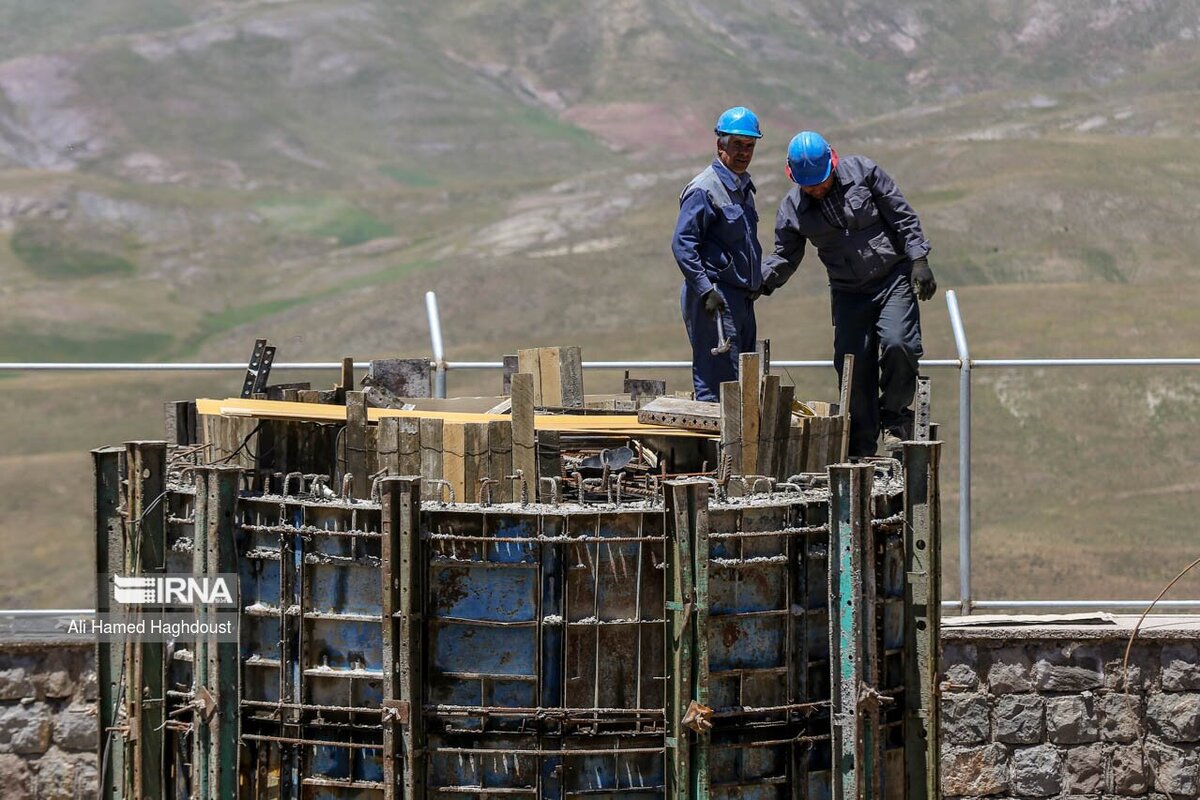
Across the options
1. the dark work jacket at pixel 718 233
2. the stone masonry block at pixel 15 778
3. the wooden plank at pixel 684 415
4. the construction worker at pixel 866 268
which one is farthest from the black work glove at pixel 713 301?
the stone masonry block at pixel 15 778

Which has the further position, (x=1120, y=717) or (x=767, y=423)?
(x=1120, y=717)

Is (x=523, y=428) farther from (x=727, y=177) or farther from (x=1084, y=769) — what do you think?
(x=1084, y=769)

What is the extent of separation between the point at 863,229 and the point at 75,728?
629 centimetres

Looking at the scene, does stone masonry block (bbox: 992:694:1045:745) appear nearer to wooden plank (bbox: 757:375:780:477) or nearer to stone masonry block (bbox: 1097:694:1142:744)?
stone masonry block (bbox: 1097:694:1142:744)

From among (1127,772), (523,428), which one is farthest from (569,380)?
(1127,772)

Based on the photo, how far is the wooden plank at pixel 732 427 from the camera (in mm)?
10000

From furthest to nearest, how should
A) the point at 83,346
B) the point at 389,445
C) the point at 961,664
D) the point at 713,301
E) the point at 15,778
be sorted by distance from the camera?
the point at 83,346 → the point at 15,778 → the point at 961,664 → the point at 713,301 → the point at 389,445

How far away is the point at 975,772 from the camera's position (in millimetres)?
13070

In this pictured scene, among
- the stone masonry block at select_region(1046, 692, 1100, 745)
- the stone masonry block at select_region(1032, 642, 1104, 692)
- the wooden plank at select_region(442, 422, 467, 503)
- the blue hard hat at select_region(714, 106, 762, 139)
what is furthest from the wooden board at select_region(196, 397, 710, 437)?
the stone masonry block at select_region(1046, 692, 1100, 745)

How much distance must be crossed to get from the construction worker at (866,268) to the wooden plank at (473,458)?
2.93m

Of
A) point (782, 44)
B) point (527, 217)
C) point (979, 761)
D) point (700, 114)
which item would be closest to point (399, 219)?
point (527, 217)

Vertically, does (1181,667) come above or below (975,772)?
above

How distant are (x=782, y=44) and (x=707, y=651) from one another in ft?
336

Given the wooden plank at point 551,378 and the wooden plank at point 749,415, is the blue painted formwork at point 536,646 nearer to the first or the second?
the wooden plank at point 749,415
